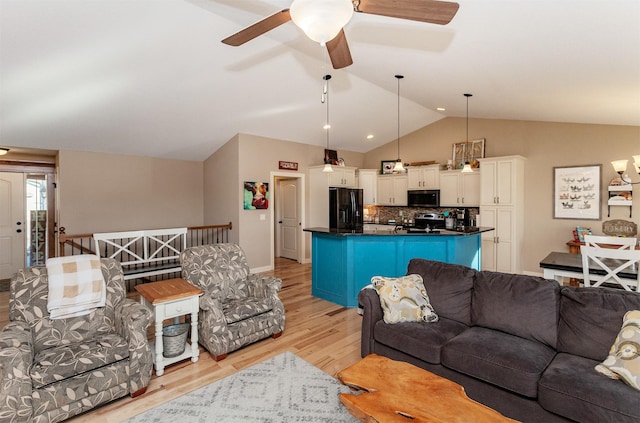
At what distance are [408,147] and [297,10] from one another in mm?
6502

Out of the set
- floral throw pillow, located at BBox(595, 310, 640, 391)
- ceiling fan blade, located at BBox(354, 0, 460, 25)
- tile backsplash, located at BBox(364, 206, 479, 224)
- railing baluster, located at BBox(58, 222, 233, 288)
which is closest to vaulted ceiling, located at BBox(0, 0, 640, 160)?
ceiling fan blade, located at BBox(354, 0, 460, 25)

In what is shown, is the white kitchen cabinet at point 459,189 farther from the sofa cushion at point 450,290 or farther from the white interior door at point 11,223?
the white interior door at point 11,223

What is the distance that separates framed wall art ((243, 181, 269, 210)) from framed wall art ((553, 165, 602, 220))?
528 cm

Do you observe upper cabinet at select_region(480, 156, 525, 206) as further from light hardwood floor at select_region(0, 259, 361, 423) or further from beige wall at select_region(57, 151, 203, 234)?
beige wall at select_region(57, 151, 203, 234)

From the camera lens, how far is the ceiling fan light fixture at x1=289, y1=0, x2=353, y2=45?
4.84 feet

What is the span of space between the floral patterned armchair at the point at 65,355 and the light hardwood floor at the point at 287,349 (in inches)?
4.4

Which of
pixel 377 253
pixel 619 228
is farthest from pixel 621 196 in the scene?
pixel 377 253

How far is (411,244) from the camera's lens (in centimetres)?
427

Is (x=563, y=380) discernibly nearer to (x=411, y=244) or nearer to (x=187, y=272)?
(x=411, y=244)

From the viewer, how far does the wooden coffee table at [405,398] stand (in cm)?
146

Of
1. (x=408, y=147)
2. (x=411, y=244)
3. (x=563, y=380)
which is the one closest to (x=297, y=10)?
(x=563, y=380)

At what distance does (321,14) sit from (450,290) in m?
2.31

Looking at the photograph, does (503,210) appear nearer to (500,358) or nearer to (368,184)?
(368,184)

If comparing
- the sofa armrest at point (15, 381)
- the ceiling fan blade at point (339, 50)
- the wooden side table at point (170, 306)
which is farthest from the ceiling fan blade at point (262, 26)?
the sofa armrest at point (15, 381)
